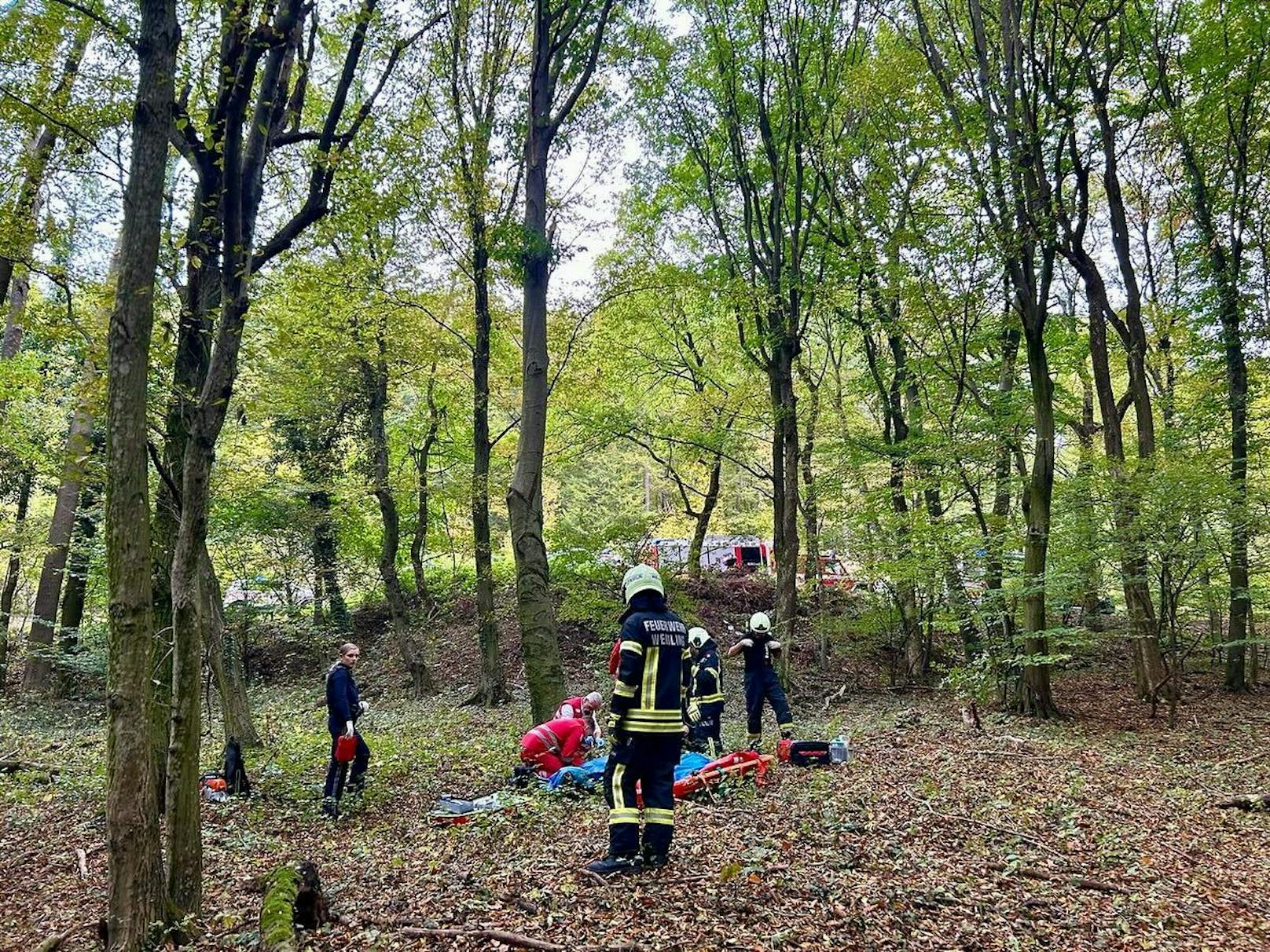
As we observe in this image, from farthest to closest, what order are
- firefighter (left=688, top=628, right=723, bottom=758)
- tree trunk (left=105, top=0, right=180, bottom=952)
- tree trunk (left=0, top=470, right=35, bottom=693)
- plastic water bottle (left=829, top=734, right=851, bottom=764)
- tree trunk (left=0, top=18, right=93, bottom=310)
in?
tree trunk (left=0, top=470, right=35, bottom=693), firefighter (left=688, top=628, right=723, bottom=758), plastic water bottle (left=829, top=734, right=851, bottom=764), tree trunk (left=0, top=18, right=93, bottom=310), tree trunk (left=105, top=0, right=180, bottom=952)

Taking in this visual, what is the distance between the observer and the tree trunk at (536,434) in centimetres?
895

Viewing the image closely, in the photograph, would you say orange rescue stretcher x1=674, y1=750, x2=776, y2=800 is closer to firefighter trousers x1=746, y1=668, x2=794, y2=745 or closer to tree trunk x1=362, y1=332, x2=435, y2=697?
firefighter trousers x1=746, y1=668, x2=794, y2=745

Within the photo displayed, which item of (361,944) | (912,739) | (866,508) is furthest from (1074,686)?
(361,944)

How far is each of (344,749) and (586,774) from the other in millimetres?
2515

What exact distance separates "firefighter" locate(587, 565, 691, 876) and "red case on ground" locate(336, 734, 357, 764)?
11.9ft

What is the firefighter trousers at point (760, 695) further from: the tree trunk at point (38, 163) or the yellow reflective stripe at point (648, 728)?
the tree trunk at point (38, 163)

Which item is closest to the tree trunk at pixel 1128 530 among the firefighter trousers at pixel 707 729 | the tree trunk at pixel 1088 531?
the tree trunk at pixel 1088 531

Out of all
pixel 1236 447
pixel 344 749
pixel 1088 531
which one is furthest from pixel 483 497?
pixel 1236 447

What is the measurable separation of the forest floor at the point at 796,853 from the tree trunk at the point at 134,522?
593mm

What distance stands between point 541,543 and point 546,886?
499 cm

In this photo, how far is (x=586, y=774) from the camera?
707 centimetres

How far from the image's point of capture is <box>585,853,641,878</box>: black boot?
15.4 feet

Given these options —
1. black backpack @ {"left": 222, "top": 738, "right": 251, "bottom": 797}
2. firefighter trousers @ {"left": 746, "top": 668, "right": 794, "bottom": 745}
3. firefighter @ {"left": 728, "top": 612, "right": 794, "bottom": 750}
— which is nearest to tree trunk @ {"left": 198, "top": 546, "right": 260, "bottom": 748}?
black backpack @ {"left": 222, "top": 738, "right": 251, "bottom": 797}

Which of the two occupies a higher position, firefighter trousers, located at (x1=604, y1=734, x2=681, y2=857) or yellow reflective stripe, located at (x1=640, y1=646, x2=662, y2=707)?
yellow reflective stripe, located at (x1=640, y1=646, x2=662, y2=707)
